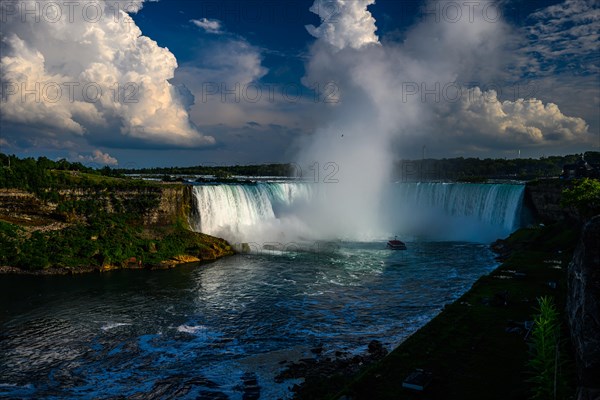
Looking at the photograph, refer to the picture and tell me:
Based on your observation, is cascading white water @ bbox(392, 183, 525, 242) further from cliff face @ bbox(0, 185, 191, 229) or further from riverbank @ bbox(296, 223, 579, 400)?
cliff face @ bbox(0, 185, 191, 229)

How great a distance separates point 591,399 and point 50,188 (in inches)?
1806

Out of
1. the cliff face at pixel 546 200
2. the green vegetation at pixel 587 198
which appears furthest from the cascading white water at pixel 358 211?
the green vegetation at pixel 587 198

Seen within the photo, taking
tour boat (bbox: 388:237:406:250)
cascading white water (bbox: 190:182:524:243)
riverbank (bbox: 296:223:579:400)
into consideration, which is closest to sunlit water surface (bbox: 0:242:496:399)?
riverbank (bbox: 296:223:579:400)

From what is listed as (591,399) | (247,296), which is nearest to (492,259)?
(247,296)

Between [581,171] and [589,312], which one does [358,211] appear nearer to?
[581,171]

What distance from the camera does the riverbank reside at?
546 inches

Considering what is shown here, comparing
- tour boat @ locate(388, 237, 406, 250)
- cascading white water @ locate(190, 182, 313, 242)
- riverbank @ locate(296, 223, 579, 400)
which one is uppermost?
cascading white water @ locate(190, 182, 313, 242)

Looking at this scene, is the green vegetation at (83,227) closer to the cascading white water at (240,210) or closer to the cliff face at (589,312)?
the cascading white water at (240,210)

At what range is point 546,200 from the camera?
53281 mm

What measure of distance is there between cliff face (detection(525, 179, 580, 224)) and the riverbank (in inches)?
1102

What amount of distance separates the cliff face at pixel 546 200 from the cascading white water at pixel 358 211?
1.47 metres

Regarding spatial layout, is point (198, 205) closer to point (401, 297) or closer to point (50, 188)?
point (50, 188)

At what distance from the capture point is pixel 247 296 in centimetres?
3011

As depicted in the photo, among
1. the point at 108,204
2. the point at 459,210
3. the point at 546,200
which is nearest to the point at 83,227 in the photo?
the point at 108,204
